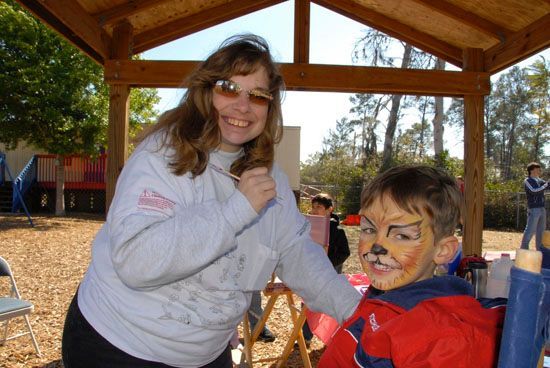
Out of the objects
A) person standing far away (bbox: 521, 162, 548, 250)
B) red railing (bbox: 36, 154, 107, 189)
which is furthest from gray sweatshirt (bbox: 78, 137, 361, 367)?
red railing (bbox: 36, 154, 107, 189)

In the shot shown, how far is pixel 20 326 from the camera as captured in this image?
5570 millimetres

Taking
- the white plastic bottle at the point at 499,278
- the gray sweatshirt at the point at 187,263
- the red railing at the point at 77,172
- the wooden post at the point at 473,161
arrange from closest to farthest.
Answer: the gray sweatshirt at the point at 187,263 < the white plastic bottle at the point at 499,278 < the wooden post at the point at 473,161 < the red railing at the point at 77,172

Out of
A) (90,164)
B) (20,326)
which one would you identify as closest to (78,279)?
(20,326)

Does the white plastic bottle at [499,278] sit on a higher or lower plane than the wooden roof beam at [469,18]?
lower

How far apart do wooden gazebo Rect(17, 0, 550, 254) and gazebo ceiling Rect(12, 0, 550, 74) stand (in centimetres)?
1

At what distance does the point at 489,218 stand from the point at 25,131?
693 inches

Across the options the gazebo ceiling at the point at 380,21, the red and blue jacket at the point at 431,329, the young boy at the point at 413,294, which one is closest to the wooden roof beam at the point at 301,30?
the gazebo ceiling at the point at 380,21

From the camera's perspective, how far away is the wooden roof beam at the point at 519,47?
178 inches

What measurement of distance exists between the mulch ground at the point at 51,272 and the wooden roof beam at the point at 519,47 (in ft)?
11.6

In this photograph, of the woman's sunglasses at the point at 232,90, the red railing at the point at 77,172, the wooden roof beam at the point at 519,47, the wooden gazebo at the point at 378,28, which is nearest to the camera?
the woman's sunglasses at the point at 232,90

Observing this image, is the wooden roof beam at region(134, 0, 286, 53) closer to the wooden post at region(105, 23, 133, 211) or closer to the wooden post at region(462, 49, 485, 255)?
the wooden post at region(105, 23, 133, 211)

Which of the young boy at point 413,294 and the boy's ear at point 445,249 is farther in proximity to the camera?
the boy's ear at point 445,249

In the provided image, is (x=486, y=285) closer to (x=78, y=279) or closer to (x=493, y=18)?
(x=493, y=18)

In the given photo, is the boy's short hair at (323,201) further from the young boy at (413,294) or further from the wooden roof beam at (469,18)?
the young boy at (413,294)
